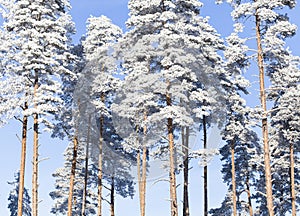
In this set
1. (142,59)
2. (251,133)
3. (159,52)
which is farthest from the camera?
(251,133)

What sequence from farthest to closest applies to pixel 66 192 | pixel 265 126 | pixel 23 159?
1. pixel 66 192
2. pixel 23 159
3. pixel 265 126

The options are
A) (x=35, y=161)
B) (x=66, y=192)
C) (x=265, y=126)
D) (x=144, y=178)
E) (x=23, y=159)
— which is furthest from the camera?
(x=66, y=192)

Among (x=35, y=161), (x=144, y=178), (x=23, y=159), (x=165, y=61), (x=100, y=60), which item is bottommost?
(x=35, y=161)

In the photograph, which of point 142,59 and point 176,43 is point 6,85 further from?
point 176,43

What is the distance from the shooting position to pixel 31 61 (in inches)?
1061

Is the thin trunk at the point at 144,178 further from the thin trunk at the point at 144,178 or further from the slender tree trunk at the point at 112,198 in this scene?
the slender tree trunk at the point at 112,198

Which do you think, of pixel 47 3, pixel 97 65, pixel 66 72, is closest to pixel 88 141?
pixel 97 65

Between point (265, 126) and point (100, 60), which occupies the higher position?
point (100, 60)

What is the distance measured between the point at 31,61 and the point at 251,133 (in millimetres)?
20049

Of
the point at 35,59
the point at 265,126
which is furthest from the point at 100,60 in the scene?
the point at 265,126

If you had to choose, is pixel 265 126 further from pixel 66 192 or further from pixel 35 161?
pixel 66 192

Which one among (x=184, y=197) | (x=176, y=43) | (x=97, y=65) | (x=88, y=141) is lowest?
(x=184, y=197)

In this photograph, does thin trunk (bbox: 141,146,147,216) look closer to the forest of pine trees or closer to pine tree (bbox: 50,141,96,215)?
the forest of pine trees

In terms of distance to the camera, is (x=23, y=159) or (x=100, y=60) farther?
(x=100, y=60)
